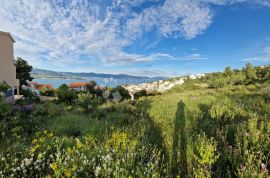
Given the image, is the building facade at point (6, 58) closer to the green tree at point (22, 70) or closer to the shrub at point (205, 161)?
the shrub at point (205, 161)

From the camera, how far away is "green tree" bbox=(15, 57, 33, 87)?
27781mm

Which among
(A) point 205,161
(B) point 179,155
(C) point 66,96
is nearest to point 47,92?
(C) point 66,96

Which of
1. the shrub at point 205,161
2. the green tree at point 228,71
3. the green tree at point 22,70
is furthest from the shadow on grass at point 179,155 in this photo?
the green tree at point 228,71

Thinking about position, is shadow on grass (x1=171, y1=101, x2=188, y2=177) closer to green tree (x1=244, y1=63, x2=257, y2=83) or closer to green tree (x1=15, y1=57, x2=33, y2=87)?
green tree (x1=15, y1=57, x2=33, y2=87)

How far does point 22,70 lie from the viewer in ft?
93.1

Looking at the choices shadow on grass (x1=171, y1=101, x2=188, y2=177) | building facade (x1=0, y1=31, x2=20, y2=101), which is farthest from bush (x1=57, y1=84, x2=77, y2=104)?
shadow on grass (x1=171, y1=101, x2=188, y2=177)

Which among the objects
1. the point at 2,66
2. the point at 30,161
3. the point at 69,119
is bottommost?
the point at 69,119

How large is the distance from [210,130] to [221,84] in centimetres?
2954

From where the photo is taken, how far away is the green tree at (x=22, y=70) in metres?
27.8

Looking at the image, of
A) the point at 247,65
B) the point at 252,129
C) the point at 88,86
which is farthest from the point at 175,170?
the point at 247,65

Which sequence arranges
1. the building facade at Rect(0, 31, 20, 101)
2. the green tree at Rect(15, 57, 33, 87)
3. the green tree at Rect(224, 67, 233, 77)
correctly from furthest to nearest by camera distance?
the green tree at Rect(224, 67, 233, 77)
the green tree at Rect(15, 57, 33, 87)
the building facade at Rect(0, 31, 20, 101)

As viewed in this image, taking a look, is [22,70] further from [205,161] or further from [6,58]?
[205,161]

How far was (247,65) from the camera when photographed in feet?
115

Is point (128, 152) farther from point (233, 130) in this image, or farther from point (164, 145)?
point (233, 130)
